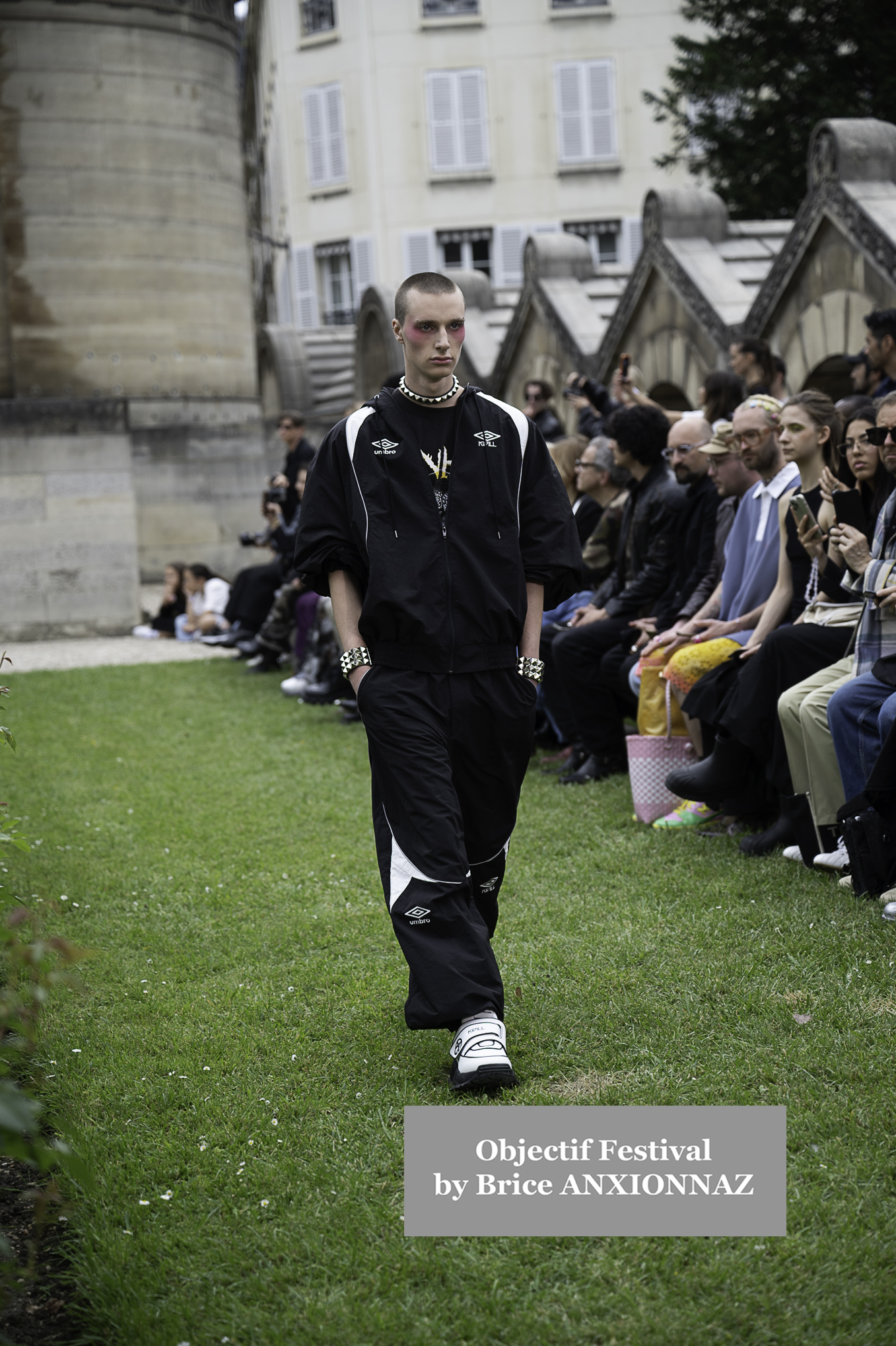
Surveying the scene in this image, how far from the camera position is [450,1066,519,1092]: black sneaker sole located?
3.88 metres

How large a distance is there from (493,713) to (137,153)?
72.1 ft

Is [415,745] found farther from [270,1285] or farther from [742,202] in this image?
[742,202]

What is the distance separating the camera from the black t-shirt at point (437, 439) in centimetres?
414

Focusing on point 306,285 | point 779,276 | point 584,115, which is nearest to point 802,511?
point 779,276

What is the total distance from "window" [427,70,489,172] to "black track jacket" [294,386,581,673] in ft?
116

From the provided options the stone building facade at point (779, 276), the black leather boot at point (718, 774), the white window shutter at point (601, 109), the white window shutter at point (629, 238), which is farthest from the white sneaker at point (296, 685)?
the white window shutter at point (601, 109)

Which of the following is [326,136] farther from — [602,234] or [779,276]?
[779,276]

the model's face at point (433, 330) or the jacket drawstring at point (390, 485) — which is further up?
the model's face at point (433, 330)

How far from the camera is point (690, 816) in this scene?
22.4ft

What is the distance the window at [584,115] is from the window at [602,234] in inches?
61.3

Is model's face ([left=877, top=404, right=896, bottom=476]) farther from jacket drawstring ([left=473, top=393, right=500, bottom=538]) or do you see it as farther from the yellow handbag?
jacket drawstring ([left=473, top=393, right=500, bottom=538])

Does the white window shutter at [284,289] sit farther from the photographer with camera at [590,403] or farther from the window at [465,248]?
the photographer with camera at [590,403]

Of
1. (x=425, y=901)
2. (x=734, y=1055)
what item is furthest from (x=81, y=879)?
(x=734, y=1055)

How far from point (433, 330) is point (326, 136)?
1463 inches
